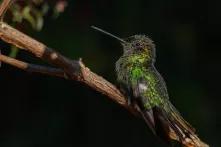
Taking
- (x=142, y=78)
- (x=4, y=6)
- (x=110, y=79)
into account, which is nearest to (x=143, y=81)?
(x=142, y=78)

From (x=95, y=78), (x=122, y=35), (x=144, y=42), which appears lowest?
(x=95, y=78)

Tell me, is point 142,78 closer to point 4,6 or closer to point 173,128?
point 173,128

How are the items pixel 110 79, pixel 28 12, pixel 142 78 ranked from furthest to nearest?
1. pixel 110 79
2. pixel 28 12
3. pixel 142 78

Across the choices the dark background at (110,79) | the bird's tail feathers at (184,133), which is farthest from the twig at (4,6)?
the dark background at (110,79)

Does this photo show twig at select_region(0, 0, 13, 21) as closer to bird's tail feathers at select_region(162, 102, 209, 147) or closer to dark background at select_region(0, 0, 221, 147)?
bird's tail feathers at select_region(162, 102, 209, 147)

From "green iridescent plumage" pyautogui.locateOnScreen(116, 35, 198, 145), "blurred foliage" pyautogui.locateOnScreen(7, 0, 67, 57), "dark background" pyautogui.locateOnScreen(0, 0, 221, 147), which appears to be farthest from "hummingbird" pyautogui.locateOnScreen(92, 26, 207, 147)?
"dark background" pyautogui.locateOnScreen(0, 0, 221, 147)

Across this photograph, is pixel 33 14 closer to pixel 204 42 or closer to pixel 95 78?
pixel 95 78

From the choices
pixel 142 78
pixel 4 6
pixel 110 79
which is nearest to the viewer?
pixel 4 6

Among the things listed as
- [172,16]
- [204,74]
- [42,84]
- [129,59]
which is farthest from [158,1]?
[129,59]
